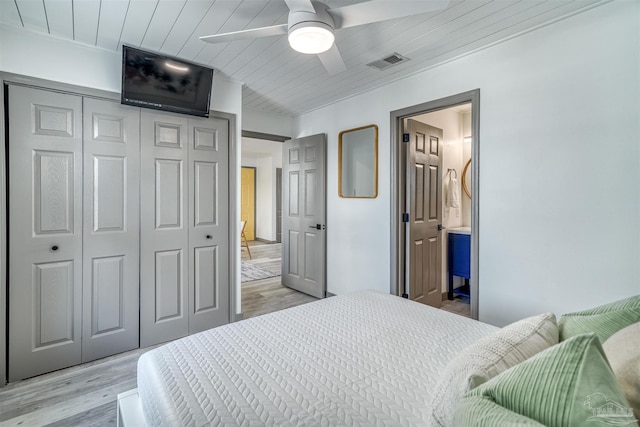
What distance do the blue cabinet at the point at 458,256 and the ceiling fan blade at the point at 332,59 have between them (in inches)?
102

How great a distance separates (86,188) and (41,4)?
3.96 ft

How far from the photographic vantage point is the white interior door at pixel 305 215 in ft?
12.8

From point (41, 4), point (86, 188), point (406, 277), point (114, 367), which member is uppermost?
point (41, 4)

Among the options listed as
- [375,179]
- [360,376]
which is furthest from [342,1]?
[360,376]

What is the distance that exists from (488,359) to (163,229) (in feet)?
8.69

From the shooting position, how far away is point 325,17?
156 centimetres

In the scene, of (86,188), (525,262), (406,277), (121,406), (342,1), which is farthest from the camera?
(406,277)

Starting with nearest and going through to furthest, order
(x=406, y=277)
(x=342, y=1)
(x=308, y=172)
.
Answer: (x=342, y=1)
(x=406, y=277)
(x=308, y=172)

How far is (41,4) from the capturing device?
187 cm

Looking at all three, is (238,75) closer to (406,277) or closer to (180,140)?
(180,140)

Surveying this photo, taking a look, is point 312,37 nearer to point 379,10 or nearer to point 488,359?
point 379,10

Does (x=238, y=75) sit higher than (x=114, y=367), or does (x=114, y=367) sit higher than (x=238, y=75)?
(x=238, y=75)

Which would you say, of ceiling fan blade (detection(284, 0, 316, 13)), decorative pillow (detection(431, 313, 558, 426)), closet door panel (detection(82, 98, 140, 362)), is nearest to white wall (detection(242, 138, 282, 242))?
closet door panel (detection(82, 98, 140, 362))

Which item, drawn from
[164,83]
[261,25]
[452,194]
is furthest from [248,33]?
[452,194]
